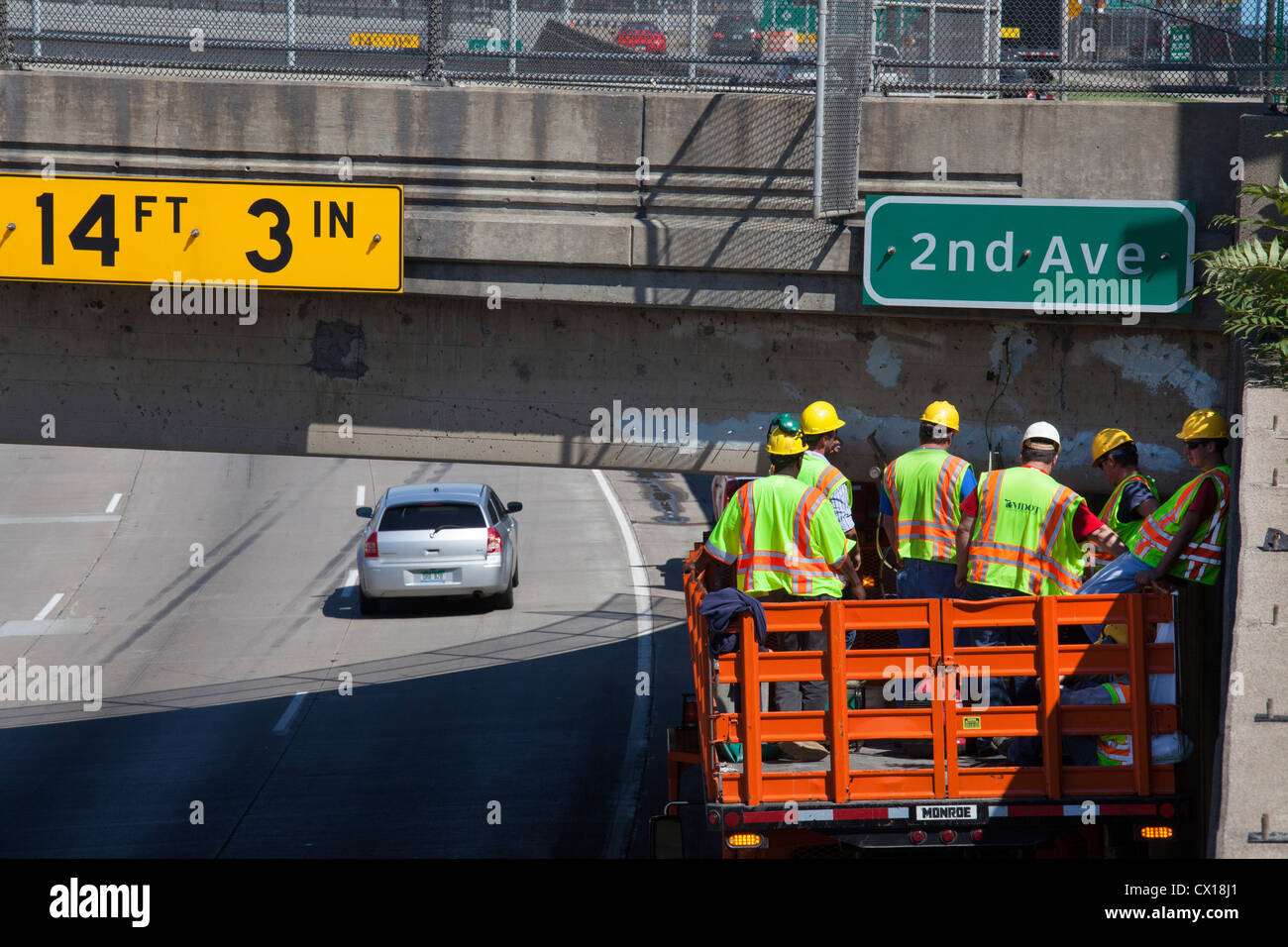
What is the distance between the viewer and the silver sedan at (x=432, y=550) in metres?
19.6

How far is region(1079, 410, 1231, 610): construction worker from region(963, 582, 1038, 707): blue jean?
1.22 feet

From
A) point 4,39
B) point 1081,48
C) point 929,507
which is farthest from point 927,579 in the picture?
point 4,39

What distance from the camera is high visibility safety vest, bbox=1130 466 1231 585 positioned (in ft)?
24.0

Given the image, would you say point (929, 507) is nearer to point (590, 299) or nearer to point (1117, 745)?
point (1117, 745)

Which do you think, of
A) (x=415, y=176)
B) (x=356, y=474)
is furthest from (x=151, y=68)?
(x=356, y=474)

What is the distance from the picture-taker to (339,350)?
10.2 m

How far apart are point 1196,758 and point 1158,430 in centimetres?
245

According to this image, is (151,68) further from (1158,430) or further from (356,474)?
(356,474)

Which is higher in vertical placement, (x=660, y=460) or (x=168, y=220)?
(x=168, y=220)

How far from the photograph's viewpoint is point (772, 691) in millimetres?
7305

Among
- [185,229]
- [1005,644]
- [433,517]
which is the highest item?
[185,229]

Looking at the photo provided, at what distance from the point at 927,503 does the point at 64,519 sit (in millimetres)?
23955

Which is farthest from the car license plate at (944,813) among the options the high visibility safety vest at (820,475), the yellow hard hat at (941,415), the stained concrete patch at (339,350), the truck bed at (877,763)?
the stained concrete patch at (339,350)

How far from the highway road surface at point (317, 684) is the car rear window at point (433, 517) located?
4.37 feet
